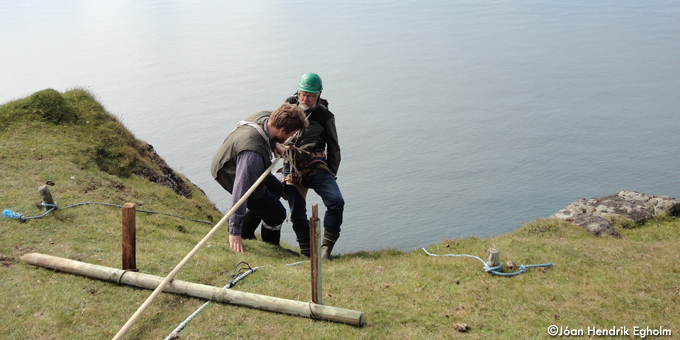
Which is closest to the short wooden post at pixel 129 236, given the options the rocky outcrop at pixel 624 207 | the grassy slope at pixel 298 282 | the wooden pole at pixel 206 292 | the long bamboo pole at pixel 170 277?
the wooden pole at pixel 206 292

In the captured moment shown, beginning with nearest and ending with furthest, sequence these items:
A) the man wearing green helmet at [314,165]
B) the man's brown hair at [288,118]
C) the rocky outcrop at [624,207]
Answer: the man's brown hair at [288,118]
the man wearing green helmet at [314,165]
the rocky outcrop at [624,207]

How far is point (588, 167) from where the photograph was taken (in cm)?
2344

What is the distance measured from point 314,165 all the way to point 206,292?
3073 mm

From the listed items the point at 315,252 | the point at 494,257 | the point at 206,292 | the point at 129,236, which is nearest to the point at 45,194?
the point at 129,236

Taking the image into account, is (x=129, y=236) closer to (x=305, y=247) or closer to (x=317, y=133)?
(x=305, y=247)

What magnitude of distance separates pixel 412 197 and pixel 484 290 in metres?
14.3

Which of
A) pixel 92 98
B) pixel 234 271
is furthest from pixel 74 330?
pixel 92 98

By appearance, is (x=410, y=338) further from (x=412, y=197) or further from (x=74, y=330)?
(x=412, y=197)

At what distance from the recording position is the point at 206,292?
21.7 ft

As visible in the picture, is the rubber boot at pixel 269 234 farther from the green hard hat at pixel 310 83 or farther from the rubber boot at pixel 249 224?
the green hard hat at pixel 310 83

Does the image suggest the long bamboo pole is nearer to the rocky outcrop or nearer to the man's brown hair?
the man's brown hair

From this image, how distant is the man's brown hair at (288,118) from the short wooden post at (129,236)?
2.23 metres

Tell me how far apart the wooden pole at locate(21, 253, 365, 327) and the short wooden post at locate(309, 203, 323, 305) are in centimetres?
14

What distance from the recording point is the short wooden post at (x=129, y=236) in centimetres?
672
